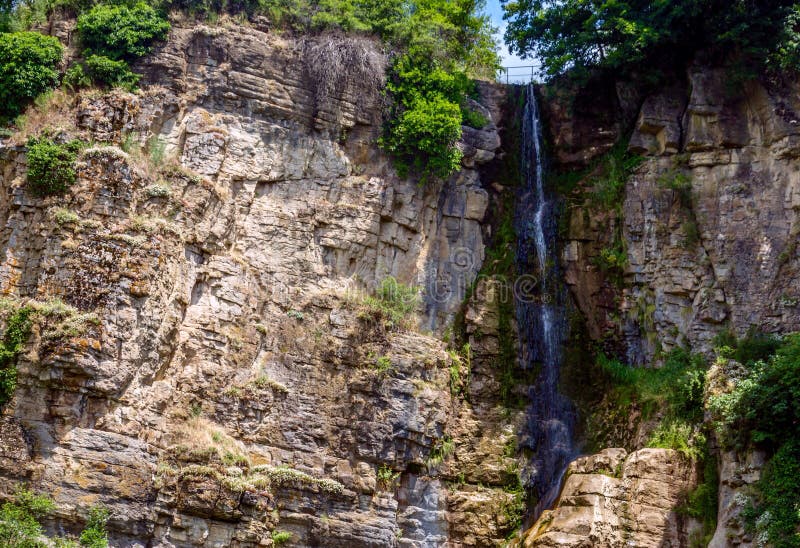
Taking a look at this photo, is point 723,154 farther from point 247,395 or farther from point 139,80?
point 139,80

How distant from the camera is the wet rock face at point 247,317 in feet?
53.4

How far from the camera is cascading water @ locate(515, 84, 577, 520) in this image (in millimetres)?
19578

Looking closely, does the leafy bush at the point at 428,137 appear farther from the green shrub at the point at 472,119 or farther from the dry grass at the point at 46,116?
the dry grass at the point at 46,116

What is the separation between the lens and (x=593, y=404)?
20.0 m

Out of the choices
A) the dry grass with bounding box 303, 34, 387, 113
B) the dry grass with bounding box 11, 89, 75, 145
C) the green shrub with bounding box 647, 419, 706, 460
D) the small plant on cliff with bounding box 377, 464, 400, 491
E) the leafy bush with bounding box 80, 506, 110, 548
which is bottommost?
the leafy bush with bounding box 80, 506, 110, 548

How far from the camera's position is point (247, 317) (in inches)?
752

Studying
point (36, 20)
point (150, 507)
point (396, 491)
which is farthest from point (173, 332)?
point (36, 20)

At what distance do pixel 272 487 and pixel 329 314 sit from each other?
4054mm

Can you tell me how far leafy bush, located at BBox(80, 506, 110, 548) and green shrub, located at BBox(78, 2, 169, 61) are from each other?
1003 centimetres

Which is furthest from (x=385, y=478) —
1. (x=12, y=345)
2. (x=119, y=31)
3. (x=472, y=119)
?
(x=119, y=31)

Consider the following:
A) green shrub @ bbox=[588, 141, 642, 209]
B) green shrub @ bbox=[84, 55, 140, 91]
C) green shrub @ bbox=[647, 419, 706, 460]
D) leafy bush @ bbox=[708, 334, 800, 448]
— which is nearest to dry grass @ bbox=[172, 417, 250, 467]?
green shrub @ bbox=[84, 55, 140, 91]

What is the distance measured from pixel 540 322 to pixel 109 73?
11.3 m

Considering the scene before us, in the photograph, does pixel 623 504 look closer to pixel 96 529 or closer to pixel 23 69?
pixel 96 529

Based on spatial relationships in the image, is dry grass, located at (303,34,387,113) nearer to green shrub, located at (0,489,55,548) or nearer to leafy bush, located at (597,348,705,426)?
leafy bush, located at (597,348,705,426)
